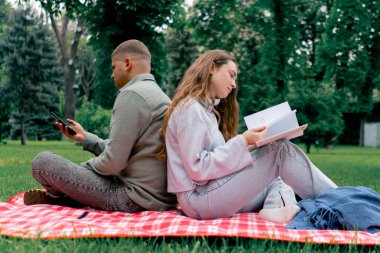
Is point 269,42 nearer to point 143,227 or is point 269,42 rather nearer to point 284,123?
point 284,123

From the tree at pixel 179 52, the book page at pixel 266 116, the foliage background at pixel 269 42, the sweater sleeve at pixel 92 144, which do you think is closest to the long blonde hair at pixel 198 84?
the book page at pixel 266 116

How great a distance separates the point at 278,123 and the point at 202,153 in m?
0.58

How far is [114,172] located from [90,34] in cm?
1128

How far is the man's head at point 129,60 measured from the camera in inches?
163

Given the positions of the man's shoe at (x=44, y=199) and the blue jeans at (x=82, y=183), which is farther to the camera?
the man's shoe at (x=44, y=199)

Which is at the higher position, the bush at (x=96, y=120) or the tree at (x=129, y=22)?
the tree at (x=129, y=22)

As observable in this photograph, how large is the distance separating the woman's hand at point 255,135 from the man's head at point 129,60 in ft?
3.69

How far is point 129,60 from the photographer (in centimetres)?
416

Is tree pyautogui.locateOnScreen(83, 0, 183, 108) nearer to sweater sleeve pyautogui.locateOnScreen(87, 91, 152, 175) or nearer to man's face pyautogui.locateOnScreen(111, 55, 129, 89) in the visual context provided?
man's face pyautogui.locateOnScreen(111, 55, 129, 89)

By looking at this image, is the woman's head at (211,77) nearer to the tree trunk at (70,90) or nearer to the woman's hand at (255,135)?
the woman's hand at (255,135)

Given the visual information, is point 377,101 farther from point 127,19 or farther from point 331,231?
point 331,231

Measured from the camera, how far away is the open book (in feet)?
11.4

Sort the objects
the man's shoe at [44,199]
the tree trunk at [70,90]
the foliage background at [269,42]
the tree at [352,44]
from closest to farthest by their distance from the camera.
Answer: the man's shoe at [44,199]
the tree at [352,44]
the foliage background at [269,42]
the tree trunk at [70,90]

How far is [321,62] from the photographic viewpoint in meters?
13.3
